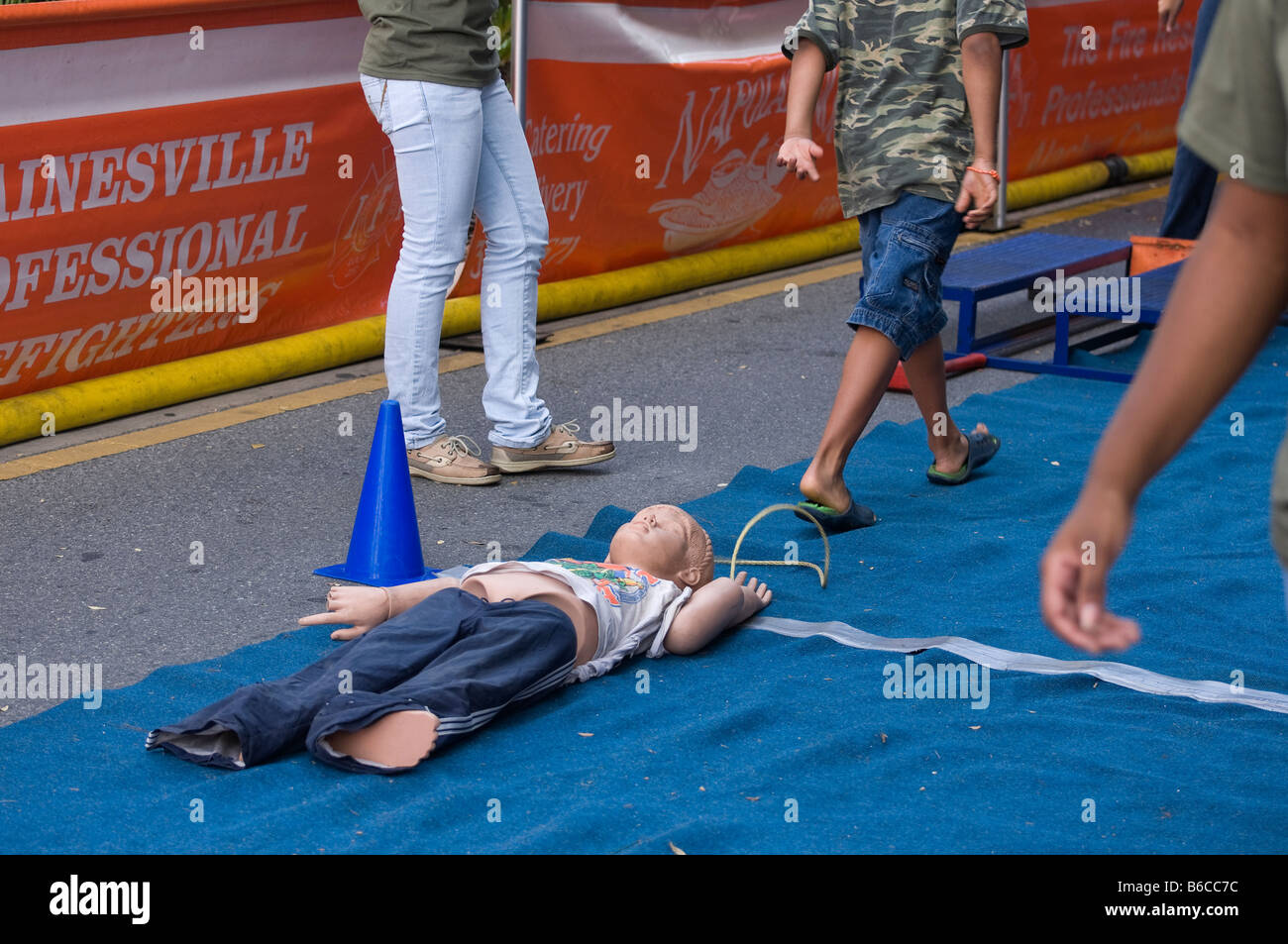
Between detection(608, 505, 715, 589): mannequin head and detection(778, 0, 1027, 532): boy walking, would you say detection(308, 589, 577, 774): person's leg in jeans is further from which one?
detection(778, 0, 1027, 532): boy walking

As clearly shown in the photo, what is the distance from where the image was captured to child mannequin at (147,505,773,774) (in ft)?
9.91

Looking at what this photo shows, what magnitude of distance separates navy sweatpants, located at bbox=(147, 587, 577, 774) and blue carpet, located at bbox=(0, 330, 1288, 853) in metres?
0.06

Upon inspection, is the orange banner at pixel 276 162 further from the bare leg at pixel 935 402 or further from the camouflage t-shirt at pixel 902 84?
the bare leg at pixel 935 402

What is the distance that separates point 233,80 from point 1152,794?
439cm

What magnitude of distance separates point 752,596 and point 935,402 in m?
1.43

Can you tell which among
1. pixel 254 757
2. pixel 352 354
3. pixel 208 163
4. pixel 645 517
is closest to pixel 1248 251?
pixel 254 757

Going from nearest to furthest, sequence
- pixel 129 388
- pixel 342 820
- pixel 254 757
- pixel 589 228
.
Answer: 1. pixel 342 820
2. pixel 254 757
3. pixel 129 388
4. pixel 589 228

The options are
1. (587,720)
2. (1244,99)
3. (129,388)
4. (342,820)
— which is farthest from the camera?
(129,388)

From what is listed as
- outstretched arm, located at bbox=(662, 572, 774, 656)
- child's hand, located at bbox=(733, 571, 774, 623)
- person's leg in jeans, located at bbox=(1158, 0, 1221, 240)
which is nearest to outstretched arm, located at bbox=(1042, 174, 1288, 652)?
outstretched arm, located at bbox=(662, 572, 774, 656)

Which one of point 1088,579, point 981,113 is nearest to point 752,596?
point 981,113

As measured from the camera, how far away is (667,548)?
150 inches

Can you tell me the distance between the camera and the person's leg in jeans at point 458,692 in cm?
301

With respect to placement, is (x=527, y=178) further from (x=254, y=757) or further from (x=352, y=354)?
(x=254, y=757)

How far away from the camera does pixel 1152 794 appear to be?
2979 mm
